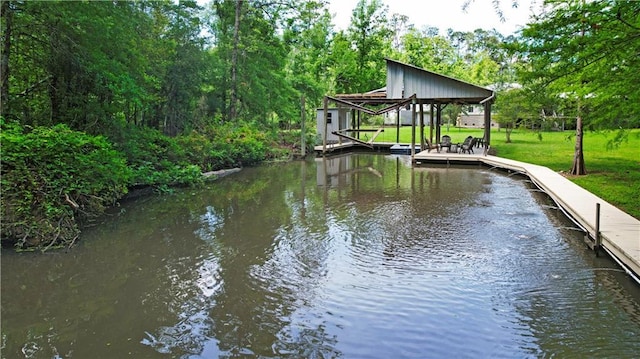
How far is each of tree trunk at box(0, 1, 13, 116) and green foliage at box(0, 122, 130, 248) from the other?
1610 millimetres

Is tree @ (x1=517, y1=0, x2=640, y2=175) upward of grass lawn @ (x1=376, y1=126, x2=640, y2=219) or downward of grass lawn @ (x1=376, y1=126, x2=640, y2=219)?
upward

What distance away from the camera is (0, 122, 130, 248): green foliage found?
7.74 m

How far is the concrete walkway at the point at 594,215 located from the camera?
22.0 feet

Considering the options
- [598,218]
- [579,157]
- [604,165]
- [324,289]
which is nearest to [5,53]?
[324,289]

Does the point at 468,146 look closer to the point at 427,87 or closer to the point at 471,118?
the point at 427,87

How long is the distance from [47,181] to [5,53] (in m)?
3.93

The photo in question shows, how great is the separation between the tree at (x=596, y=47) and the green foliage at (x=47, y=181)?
8.30 m

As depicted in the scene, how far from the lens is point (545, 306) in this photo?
5.55 m

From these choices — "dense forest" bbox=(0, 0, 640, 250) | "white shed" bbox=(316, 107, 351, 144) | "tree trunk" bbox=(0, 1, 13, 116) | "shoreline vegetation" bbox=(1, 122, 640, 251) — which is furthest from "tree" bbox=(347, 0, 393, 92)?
"tree trunk" bbox=(0, 1, 13, 116)

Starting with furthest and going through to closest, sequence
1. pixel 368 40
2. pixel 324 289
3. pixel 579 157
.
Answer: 1. pixel 368 40
2. pixel 579 157
3. pixel 324 289

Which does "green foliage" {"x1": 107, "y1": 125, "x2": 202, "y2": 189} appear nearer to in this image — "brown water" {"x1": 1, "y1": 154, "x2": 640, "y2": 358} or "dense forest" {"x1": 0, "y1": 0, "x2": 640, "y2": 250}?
"dense forest" {"x1": 0, "y1": 0, "x2": 640, "y2": 250}

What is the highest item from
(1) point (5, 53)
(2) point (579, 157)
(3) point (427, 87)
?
(3) point (427, 87)

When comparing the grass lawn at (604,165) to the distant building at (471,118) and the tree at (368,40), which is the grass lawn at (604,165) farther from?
the distant building at (471,118)

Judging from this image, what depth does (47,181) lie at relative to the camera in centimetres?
802
